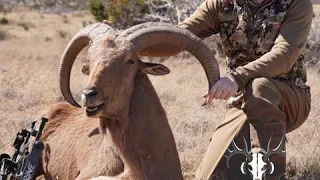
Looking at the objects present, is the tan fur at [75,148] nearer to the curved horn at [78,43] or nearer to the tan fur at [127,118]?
the tan fur at [127,118]

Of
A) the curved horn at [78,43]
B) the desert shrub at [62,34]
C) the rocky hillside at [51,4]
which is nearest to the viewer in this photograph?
the curved horn at [78,43]

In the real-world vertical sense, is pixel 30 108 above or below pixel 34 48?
below

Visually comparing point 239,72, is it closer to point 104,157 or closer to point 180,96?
point 104,157

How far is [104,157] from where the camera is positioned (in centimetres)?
543

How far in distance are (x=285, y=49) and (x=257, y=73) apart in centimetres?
31

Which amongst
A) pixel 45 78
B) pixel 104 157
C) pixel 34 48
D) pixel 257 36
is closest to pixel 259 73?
pixel 257 36

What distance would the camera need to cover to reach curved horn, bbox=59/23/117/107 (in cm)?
512

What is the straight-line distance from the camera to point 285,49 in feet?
16.3

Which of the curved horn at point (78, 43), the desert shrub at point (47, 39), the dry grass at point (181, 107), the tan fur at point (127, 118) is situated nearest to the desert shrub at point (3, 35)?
the desert shrub at point (47, 39)

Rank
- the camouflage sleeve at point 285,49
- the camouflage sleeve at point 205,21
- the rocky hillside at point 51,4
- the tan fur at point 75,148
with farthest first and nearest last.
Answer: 1. the rocky hillside at point 51,4
2. the camouflage sleeve at point 205,21
3. the tan fur at point 75,148
4. the camouflage sleeve at point 285,49

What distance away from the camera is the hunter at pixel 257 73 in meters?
4.94

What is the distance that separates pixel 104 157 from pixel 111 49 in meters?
1.10

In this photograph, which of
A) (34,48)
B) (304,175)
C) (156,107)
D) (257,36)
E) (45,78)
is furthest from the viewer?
(34,48)

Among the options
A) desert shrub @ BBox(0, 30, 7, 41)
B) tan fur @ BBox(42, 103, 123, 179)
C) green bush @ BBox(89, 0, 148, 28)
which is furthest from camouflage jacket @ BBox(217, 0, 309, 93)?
desert shrub @ BBox(0, 30, 7, 41)
